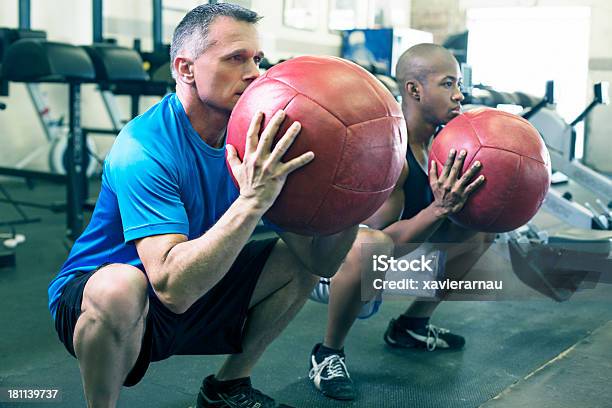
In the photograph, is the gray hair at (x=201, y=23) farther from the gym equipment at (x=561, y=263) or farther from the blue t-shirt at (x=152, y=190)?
the gym equipment at (x=561, y=263)

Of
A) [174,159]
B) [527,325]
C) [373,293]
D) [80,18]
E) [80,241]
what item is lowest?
[527,325]

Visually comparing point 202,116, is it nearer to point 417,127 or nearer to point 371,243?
point 371,243

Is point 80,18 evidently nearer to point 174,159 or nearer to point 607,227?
point 607,227

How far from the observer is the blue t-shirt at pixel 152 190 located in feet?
4.47

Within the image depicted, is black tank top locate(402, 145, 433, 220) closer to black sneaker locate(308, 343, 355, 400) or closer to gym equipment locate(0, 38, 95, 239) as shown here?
black sneaker locate(308, 343, 355, 400)

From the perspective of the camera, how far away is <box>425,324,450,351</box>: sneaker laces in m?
2.38

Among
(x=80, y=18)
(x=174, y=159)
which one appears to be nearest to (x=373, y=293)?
(x=174, y=159)

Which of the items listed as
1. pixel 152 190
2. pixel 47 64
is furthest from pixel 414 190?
pixel 47 64

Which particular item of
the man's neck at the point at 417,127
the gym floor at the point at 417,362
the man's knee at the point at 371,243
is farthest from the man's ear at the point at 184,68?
the man's neck at the point at 417,127

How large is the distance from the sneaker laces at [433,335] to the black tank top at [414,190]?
43 centimetres

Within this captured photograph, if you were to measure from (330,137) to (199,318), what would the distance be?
1.97 feet

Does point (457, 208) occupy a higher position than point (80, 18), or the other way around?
point (80, 18)

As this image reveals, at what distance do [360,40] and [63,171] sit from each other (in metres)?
4.46

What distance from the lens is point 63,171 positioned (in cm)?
583
